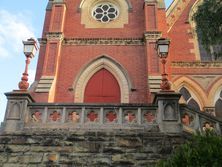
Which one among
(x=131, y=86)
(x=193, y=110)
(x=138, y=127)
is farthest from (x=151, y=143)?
(x=131, y=86)

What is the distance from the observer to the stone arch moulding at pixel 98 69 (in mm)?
15227

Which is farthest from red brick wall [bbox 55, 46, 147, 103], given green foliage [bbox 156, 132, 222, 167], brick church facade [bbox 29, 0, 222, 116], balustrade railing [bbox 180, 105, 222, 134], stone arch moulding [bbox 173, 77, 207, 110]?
green foliage [bbox 156, 132, 222, 167]

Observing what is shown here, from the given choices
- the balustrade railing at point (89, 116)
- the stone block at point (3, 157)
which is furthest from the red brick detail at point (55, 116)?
the stone block at point (3, 157)

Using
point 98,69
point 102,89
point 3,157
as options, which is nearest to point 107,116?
point 3,157

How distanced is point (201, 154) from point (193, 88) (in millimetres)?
11110

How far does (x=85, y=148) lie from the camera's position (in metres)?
8.55

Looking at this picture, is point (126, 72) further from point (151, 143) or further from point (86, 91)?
point (151, 143)

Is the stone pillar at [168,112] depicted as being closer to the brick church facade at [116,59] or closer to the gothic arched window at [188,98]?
the brick church facade at [116,59]

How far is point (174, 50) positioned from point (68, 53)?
20.1ft

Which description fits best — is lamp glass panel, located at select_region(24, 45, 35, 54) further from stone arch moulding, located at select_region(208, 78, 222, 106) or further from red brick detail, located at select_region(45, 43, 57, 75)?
stone arch moulding, located at select_region(208, 78, 222, 106)

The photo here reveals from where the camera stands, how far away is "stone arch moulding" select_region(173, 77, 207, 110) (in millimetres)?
16391

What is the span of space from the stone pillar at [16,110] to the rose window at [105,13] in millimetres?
9325

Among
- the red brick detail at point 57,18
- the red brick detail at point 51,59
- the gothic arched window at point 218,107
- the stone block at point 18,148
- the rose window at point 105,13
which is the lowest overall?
the stone block at point 18,148

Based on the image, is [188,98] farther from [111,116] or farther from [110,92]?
[111,116]
